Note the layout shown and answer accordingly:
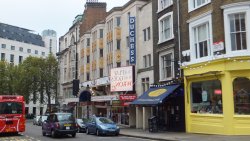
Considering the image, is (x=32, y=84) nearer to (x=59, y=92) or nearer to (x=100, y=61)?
(x=59, y=92)

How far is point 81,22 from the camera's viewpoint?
61.2 m

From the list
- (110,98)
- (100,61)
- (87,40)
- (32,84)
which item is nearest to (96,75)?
(100,61)

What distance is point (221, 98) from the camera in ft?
76.5

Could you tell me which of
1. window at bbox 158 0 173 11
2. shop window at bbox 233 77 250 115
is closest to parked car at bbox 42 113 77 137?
shop window at bbox 233 77 250 115

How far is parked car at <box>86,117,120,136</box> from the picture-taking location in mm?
28484

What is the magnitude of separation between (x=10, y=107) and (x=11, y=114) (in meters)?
0.56

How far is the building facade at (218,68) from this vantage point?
22.4 m

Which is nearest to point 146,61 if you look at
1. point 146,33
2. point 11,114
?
point 146,33

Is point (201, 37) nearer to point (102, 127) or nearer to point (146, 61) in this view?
point (102, 127)

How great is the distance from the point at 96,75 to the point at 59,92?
2463cm

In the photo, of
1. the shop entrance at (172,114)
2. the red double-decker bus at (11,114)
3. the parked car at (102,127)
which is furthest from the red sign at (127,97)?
the red double-decker bus at (11,114)

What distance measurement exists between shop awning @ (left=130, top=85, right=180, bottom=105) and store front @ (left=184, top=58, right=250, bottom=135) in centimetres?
227

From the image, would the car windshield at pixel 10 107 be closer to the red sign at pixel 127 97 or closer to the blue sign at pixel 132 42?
the red sign at pixel 127 97

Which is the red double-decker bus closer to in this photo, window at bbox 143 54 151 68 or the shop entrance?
the shop entrance
